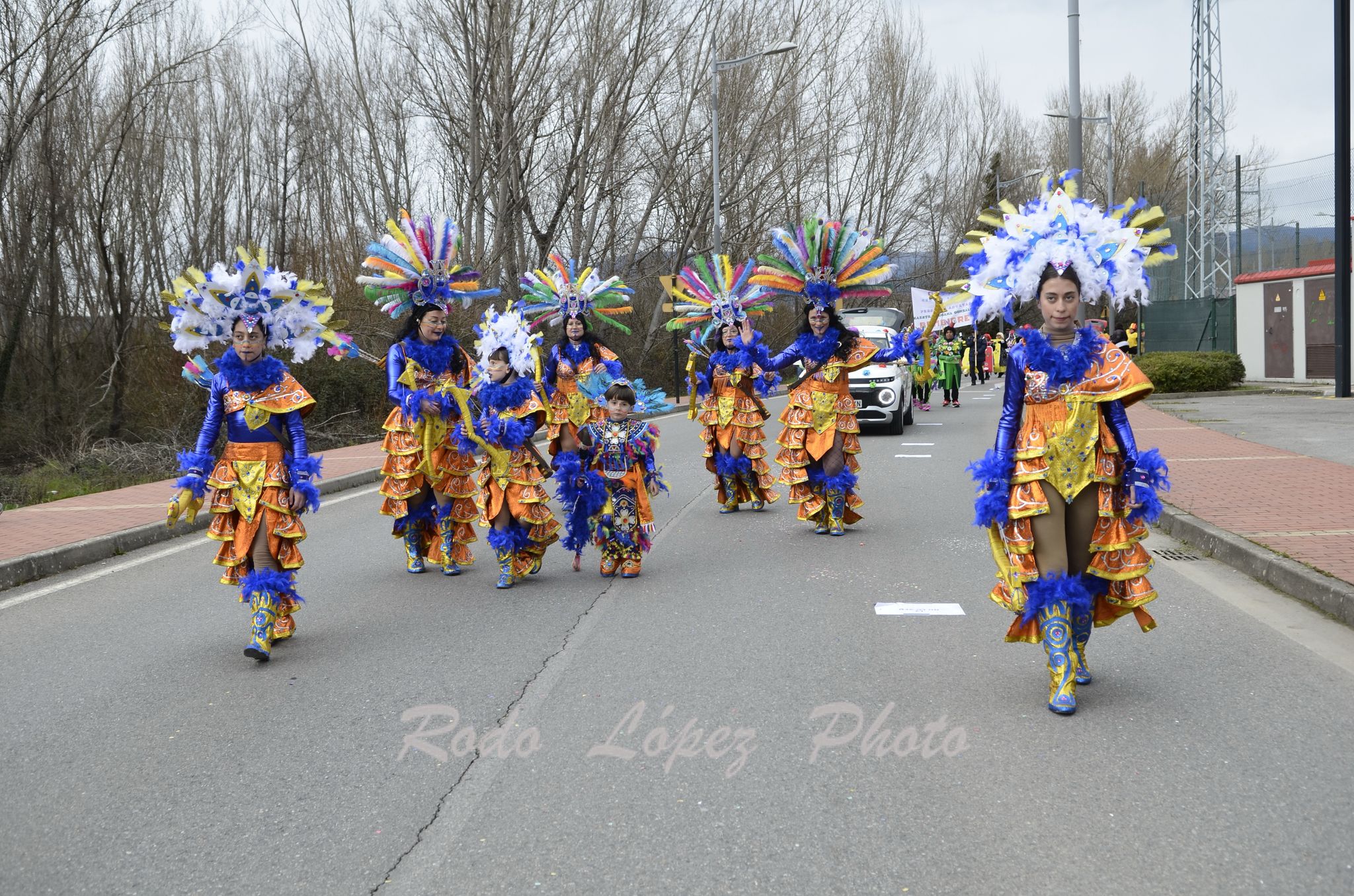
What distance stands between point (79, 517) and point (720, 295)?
625cm

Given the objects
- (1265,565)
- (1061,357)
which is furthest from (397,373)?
(1265,565)

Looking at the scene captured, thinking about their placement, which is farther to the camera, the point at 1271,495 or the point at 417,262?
the point at 1271,495

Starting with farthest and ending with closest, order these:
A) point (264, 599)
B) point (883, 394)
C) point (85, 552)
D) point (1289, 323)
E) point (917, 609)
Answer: point (1289, 323) < point (883, 394) < point (85, 552) < point (917, 609) < point (264, 599)

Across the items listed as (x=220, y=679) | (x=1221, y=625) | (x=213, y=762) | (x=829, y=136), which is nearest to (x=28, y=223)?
(x=220, y=679)

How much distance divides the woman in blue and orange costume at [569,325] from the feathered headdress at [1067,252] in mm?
4806

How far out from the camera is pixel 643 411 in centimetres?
940

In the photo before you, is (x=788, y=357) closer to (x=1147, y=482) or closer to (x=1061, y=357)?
(x=1061, y=357)

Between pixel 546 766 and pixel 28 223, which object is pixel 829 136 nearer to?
pixel 28 223

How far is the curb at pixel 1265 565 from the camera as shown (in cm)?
667

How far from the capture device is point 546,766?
4.56m

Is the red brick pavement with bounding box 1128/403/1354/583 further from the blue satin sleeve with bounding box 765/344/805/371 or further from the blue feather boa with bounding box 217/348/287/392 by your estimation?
the blue feather boa with bounding box 217/348/287/392

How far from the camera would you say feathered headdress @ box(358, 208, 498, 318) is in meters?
8.40

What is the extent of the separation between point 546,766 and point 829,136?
3913 cm

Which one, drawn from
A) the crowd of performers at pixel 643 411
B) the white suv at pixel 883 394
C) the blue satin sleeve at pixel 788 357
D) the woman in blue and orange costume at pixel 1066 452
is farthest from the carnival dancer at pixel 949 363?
the woman in blue and orange costume at pixel 1066 452
